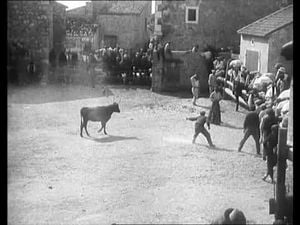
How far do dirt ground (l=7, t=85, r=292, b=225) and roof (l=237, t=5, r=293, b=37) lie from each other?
0.81 meters

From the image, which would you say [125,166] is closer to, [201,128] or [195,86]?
[201,128]

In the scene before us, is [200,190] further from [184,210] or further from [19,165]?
[19,165]

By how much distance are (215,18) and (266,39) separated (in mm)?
A: 1308

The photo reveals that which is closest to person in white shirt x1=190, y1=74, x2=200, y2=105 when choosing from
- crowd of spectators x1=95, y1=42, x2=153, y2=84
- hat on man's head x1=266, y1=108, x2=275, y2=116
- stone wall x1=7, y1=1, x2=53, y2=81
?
crowd of spectators x1=95, y1=42, x2=153, y2=84

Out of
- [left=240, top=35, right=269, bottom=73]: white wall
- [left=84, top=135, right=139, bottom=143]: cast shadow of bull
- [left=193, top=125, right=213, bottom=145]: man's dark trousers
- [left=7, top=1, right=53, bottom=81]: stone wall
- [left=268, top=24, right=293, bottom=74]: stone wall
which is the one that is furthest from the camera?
[left=240, top=35, right=269, bottom=73]: white wall

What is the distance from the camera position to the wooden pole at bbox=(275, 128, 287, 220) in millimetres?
3205

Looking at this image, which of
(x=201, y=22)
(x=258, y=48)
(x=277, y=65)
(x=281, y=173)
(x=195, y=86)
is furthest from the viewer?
(x=201, y=22)

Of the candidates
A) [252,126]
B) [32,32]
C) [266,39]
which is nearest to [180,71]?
[266,39]

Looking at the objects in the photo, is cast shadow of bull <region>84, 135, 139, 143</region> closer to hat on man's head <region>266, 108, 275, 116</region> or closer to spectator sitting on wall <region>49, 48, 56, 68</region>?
spectator sitting on wall <region>49, 48, 56, 68</region>

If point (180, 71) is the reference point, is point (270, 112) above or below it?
below

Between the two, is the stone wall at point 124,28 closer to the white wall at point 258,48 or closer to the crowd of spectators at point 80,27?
the crowd of spectators at point 80,27

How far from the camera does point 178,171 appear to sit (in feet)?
12.6

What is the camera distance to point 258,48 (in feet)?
16.5
